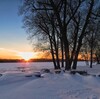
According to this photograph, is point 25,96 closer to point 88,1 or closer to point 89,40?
point 88,1

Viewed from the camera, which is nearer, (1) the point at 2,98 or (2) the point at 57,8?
(1) the point at 2,98

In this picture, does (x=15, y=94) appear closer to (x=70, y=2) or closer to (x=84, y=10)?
(x=70, y=2)

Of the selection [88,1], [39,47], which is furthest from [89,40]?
[88,1]

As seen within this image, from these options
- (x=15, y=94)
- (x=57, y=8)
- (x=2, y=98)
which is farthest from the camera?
(x=57, y=8)

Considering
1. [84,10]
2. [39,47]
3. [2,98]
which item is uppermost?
[84,10]

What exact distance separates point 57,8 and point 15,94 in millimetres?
16890

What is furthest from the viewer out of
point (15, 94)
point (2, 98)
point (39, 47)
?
point (39, 47)

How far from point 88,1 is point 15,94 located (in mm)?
18385

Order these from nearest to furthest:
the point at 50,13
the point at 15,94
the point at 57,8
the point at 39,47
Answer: the point at 15,94, the point at 57,8, the point at 50,13, the point at 39,47

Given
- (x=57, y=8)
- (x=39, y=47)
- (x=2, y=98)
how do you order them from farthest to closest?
(x=39, y=47), (x=57, y=8), (x=2, y=98)

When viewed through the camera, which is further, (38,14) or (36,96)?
(38,14)

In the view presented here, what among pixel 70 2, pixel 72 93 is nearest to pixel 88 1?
pixel 70 2

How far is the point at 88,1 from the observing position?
28.5m

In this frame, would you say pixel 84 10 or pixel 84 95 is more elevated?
pixel 84 10
